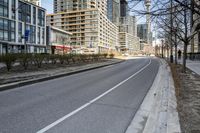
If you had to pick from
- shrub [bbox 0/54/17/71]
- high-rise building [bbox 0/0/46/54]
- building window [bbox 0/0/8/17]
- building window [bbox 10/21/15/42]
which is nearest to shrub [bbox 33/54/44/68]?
shrub [bbox 0/54/17/71]

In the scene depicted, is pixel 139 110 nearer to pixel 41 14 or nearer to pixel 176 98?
pixel 176 98

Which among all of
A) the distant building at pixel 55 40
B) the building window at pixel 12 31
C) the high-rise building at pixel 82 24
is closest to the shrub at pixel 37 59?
the building window at pixel 12 31

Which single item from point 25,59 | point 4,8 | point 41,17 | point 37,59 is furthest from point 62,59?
point 41,17

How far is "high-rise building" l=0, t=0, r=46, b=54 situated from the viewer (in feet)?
201

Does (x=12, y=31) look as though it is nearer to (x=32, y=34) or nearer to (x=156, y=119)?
(x=32, y=34)

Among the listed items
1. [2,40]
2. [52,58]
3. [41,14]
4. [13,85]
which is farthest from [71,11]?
[13,85]

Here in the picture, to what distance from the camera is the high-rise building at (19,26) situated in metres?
61.4

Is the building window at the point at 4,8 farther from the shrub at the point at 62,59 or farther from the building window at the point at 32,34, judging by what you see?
the shrub at the point at 62,59

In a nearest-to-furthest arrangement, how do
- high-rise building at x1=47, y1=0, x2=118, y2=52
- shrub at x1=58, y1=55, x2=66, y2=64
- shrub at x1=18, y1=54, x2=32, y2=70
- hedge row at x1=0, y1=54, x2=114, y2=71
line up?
hedge row at x1=0, y1=54, x2=114, y2=71, shrub at x1=18, y1=54, x2=32, y2=70, shrub at x1=58, y1=55, x2=66, y2=64, high-rise building at x1=47, y1=0, x2=118, y2=52

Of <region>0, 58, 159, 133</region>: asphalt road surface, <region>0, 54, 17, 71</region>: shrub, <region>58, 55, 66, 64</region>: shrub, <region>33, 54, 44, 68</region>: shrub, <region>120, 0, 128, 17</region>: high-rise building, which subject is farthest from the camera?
→ <region>58, 55, 66, 64</region>: shrub

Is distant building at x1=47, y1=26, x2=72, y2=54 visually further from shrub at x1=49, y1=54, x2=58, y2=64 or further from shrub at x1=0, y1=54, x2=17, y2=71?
shrub at x1=0, y1=54, x2=17, y2=71

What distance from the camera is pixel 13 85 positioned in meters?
12.2

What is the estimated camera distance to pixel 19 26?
68812 millimetres

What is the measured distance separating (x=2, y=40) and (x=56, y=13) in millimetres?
94349
